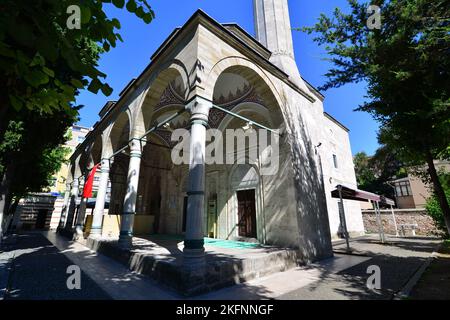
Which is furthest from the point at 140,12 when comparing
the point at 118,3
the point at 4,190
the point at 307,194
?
the point at 4,190

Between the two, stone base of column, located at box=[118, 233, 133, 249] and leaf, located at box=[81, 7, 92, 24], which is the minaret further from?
leaf, located at box=[81, 7, 92, 24]

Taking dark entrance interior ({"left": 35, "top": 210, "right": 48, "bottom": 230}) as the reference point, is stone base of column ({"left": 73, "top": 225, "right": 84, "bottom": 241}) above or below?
below

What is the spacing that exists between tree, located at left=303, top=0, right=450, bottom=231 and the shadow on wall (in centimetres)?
191

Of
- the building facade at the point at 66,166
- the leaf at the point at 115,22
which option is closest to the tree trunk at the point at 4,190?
the leaf at the point at 115,22

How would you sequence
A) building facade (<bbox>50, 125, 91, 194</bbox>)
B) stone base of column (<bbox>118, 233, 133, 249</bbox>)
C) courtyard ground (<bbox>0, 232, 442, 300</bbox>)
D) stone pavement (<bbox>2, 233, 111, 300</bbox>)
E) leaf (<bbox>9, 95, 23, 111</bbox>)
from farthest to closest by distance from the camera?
building facade (<bbox>50, 125, 91, 194</bbox>) → stone base of column (<bbox>118, 233, 133, 249</bbox>) → courtyard ground (<bbox>0, 232, 442, 300</bbox>) → stone pavement (<bbox>2, 233, 111, 300</bbox>) → leaf (<bbox>9, 95, 23, 111</bbox>)

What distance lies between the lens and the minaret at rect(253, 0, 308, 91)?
391 inches

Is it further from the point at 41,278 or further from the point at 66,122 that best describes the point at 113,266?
the point at 66,122

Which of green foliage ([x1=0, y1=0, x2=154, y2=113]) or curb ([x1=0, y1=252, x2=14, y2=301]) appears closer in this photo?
green foliage ([x1=0, y1=0, x2=154, y2=113])

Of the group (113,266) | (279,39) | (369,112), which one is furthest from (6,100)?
(279,39)

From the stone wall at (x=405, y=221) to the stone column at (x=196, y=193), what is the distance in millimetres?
18091

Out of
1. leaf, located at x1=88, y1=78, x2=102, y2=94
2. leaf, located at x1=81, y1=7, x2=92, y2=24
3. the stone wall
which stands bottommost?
the stone wall

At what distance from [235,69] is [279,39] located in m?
4.97

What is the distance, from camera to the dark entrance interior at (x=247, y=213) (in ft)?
31.6

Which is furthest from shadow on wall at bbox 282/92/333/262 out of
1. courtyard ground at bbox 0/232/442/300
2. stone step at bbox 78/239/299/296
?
stone step at bbox 78/239/299/296
